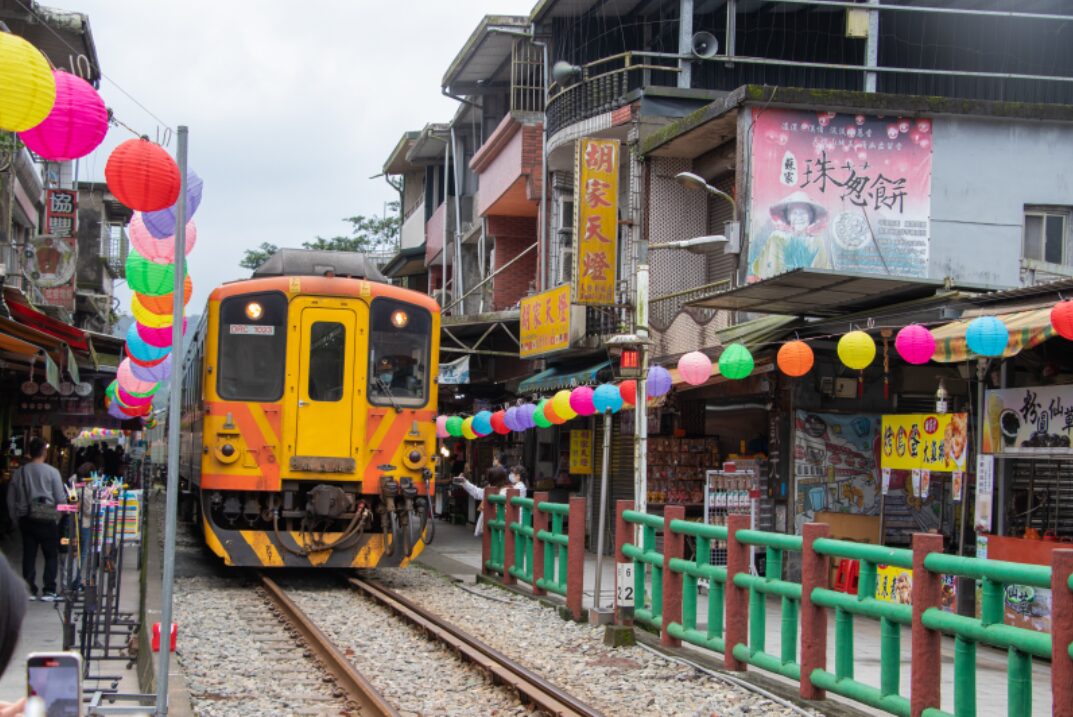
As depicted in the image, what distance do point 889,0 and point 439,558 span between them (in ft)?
36.3

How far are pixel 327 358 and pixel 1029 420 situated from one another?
7145 millimetres

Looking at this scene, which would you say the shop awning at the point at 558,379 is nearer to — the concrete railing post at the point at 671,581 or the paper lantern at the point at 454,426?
the paper lantern at the point at 454,426

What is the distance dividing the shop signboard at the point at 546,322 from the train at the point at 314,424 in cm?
571

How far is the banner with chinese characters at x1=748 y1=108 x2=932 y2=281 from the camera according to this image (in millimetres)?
16547

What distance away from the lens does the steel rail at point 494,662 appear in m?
8.17

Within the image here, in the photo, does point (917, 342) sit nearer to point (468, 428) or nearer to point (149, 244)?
point (149, 244)

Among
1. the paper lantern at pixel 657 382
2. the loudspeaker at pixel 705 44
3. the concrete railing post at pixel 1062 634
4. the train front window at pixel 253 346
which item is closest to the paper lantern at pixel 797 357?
the paper lantern at pixel 657 382

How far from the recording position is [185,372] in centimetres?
1889

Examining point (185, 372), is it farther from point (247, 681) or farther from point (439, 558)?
point (247, 681)

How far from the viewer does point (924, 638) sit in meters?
7.21

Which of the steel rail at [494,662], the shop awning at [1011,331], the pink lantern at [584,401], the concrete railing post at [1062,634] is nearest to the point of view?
the concrete railing post at [1062,634]

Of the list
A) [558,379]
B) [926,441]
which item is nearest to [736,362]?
[926,441]

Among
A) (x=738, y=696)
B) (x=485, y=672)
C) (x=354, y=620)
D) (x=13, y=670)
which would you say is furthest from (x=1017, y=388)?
(x=13, y=670)

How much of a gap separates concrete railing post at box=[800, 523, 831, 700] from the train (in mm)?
6242
